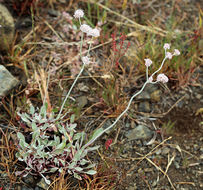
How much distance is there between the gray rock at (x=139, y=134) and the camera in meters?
2.53

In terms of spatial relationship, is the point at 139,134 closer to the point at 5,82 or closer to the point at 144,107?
the point at 144,107

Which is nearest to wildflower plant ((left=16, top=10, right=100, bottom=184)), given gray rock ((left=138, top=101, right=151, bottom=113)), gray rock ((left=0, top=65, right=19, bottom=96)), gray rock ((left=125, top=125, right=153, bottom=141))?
gray rock ((left=0, top=65, right=19, bottom=96))

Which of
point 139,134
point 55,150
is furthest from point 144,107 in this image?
point 55,150

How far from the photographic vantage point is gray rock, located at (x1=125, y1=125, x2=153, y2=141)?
2.53 meters

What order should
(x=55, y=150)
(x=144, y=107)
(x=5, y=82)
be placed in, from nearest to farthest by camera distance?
1. (x=55, y=150)
2. (x=5, y=82)
3. (x=144, y=107)

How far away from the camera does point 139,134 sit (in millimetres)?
2539

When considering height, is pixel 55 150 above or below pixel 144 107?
above

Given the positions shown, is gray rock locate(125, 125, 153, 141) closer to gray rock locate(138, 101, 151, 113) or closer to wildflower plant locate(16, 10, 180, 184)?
gray rock locate(138, 101, 151, 113)

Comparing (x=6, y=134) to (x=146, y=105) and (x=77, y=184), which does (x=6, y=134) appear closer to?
(x=77, y=184)

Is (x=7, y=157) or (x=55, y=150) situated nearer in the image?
(x=55, y=150)

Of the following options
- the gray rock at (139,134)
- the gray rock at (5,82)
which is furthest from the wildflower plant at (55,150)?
the gray rock at (139,134)

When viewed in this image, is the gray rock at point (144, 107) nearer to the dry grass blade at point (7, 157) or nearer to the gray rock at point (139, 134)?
the gray rock at point (139, 134)

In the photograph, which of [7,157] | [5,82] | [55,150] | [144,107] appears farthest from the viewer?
[144,107]

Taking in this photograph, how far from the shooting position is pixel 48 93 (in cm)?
265
